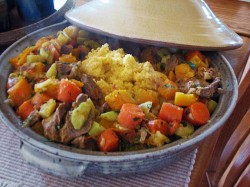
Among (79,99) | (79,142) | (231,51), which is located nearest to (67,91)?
(79,99)

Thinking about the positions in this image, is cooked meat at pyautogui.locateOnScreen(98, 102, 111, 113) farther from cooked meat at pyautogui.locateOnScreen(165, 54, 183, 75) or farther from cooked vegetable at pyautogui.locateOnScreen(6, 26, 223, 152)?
cooked meat at pyautogui.locateOnScreen(165, 54, 183, 75)

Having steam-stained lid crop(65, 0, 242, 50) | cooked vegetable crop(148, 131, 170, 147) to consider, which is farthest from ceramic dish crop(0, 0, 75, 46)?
cooked vegetable crop(148, 131, 170, 147)

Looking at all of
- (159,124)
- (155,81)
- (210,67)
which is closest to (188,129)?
(159,124)

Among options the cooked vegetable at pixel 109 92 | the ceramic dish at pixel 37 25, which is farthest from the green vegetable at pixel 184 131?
the ceramic dish at pixel 37 25

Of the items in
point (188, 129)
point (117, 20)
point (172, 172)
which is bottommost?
point (172, 172)

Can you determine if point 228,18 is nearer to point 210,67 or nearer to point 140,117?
point 210,67

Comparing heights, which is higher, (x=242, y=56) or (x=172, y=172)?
(x=242, y=56)

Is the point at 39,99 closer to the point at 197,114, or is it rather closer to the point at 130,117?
the point at 130,117
